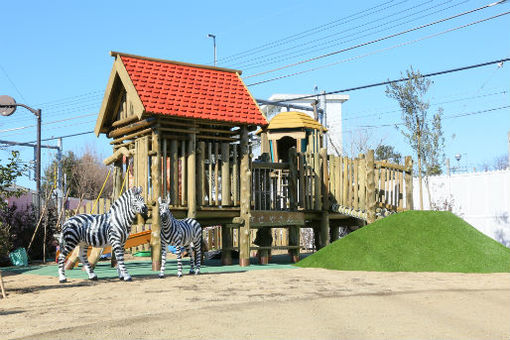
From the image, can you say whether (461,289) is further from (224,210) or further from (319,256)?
(224,210)

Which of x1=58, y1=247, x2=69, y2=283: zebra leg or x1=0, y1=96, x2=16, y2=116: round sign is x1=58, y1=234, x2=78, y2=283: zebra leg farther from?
x1=0, y1=96, x2=16, y2=116: round sign

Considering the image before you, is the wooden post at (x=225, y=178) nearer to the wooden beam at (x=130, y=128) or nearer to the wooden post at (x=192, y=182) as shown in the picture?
the wooden post at (x=192, y=182)

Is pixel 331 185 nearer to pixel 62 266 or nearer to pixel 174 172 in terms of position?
pixel 174 172

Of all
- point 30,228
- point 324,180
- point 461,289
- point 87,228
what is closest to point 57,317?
point 87,228

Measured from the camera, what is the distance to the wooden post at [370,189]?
59.2 ft

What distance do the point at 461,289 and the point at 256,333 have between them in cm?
485

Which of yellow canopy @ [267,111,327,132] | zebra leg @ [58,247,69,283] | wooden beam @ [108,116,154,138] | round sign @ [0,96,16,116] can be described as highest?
round sign @ [0,96,16,116]

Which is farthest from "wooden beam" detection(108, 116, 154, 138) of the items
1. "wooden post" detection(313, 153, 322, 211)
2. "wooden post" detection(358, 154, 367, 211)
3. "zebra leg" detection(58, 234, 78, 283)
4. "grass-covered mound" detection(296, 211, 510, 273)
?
"wooden post" detection(358, 154, 367, 211)

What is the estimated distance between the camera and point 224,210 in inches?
609

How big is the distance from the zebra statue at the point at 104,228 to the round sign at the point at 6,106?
1339cm

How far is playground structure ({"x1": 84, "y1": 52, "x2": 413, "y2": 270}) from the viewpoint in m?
14.5

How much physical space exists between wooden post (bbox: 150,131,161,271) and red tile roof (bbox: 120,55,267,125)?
0.84 m

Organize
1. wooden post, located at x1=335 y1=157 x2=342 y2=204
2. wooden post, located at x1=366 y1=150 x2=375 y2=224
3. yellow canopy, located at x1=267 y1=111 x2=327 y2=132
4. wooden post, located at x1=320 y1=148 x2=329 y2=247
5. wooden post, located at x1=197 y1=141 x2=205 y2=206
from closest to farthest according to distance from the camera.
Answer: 1. wooden post, located at x1=197 y1=141 x2=205 y2=206
2. wooden post, located at x1=366 y1=150 x2=375 y2=224
3. wooden post, located at x1=320 y1=148 x2=329 y2=247
4. wooden post, located at x1=335 y1=157 x2=342 y2=204
5. yellow canopy, located at x1=267 y1=111 x2=327 y2=132

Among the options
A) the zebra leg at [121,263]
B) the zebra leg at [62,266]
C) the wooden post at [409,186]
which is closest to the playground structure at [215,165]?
the wooden post at [409,186]
